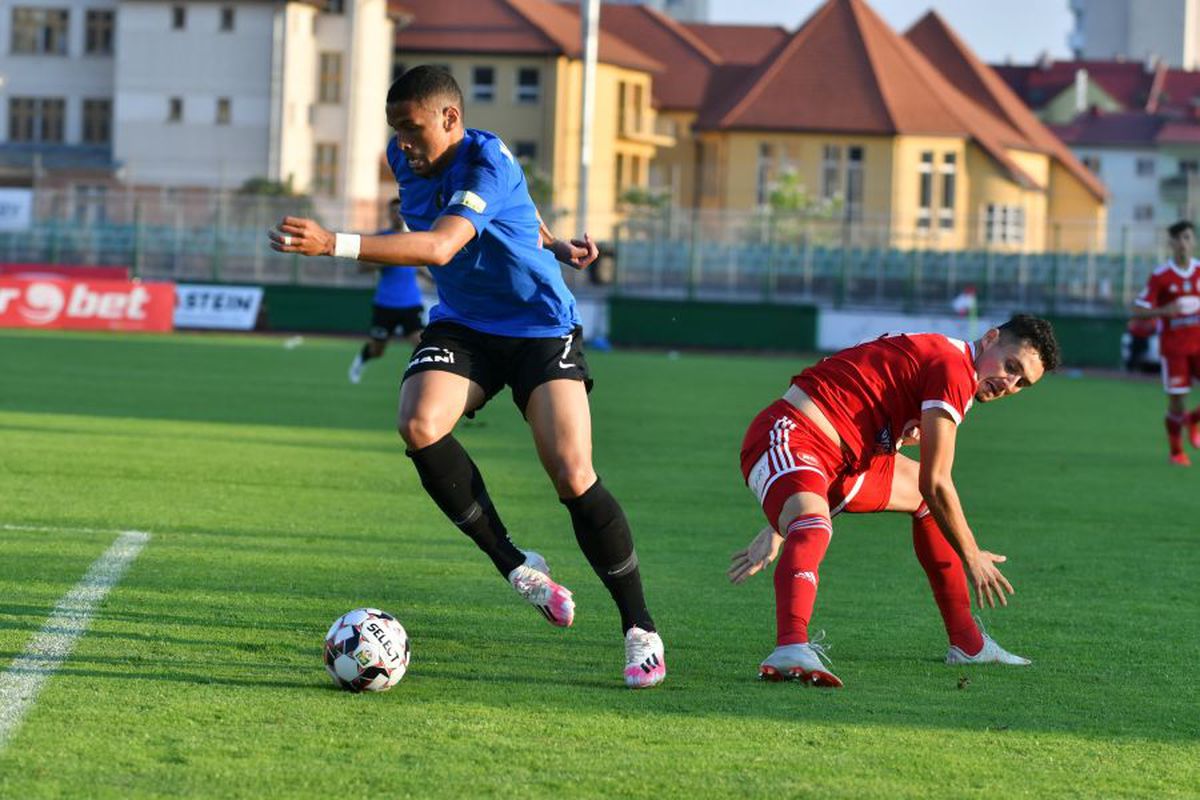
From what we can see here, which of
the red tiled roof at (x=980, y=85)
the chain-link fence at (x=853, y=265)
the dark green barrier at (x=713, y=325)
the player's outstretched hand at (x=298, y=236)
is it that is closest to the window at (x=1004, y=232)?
the chain-link fence at (x=853, y=265)

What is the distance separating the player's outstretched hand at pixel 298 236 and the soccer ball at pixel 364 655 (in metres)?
1.40

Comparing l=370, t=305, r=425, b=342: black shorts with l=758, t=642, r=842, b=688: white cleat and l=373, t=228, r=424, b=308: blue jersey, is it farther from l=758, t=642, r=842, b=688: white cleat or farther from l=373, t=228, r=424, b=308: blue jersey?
l=758, t=642, r=842, b=688: white cleat

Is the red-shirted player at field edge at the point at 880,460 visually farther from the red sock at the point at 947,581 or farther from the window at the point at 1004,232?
the window at the point at 1004,232

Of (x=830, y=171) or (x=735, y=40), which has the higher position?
(x=735, y=40)

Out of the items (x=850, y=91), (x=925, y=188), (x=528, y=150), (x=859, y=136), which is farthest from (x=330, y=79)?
(x=925, y=188)

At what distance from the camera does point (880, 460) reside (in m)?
7.77

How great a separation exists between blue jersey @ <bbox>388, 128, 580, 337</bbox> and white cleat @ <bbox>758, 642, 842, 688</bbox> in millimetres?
1486

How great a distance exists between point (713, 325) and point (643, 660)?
110ft

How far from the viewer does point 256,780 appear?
17.8 ft

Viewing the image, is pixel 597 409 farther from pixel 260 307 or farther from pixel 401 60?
pixel 401 60

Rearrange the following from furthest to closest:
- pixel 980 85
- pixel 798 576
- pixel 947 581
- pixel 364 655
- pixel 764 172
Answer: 1. pixel 980 85
2. pixel 764 172
3. pixel 947 581
4. pixel 798 576
5. pixel 364 655

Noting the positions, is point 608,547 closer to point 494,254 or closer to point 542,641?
point 542,641

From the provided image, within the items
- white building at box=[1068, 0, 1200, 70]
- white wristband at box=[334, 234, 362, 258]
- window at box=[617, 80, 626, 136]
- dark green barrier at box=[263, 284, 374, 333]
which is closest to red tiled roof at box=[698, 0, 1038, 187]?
window at box=[617, 80, 626, 136]

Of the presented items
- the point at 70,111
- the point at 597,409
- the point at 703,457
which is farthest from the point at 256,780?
the point at 70,111
